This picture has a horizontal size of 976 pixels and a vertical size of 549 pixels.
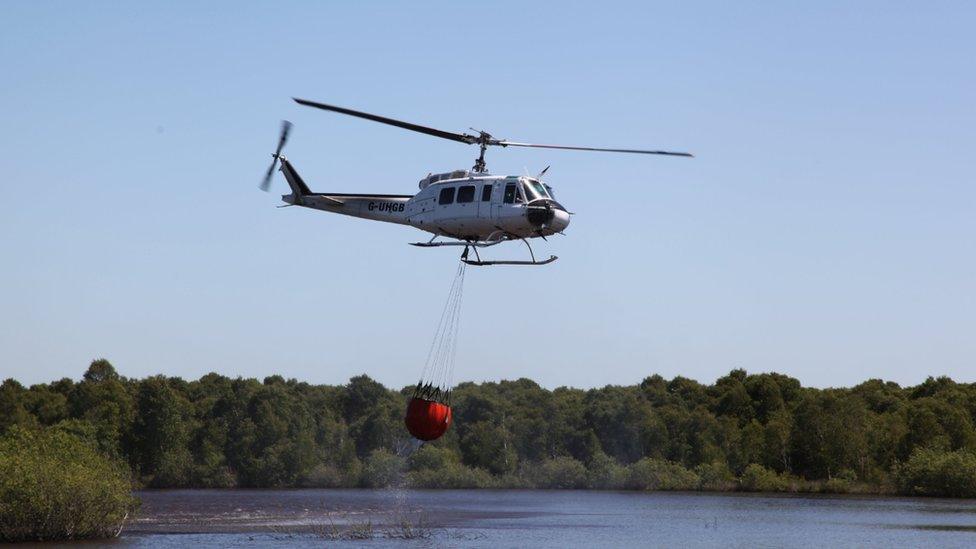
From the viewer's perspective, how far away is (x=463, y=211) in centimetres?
3625

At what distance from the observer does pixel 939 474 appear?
91.0 metres

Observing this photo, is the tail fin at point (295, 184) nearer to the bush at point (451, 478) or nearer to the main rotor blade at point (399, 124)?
the main rotor blade at point (399, 124)

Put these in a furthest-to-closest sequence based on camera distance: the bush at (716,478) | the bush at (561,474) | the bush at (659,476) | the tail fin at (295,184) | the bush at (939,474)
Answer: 1. the bush at (561,474)
2. the bush at (659,476)
3. the bush at (716,478)
4. the bush at (939,474)
5. the tail fin at (295,184)

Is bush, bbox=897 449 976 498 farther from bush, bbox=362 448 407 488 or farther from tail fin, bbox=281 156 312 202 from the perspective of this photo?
tail fin, bbox=281 156 312 202

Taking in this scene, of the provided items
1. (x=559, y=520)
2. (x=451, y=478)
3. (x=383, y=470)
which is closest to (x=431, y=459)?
(x=451, y=478)

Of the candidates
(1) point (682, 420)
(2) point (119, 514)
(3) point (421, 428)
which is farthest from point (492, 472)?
(3) point (421, 428)

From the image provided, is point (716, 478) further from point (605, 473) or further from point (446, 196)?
point (446, 196)

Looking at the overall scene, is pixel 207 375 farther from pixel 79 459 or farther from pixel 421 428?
pixel 421 428

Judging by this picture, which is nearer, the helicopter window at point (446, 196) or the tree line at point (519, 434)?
the helicopter window at point (446, 196)

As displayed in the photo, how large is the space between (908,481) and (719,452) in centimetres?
1774

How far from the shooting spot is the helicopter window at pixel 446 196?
36750mm

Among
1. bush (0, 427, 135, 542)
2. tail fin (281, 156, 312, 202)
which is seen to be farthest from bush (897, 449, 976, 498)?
tail fin (281, 156, 312, 202)

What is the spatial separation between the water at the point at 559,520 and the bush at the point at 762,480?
12.6 feet

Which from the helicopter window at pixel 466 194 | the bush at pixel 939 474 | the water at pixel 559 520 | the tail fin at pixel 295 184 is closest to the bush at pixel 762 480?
the water at pixel 559 520
